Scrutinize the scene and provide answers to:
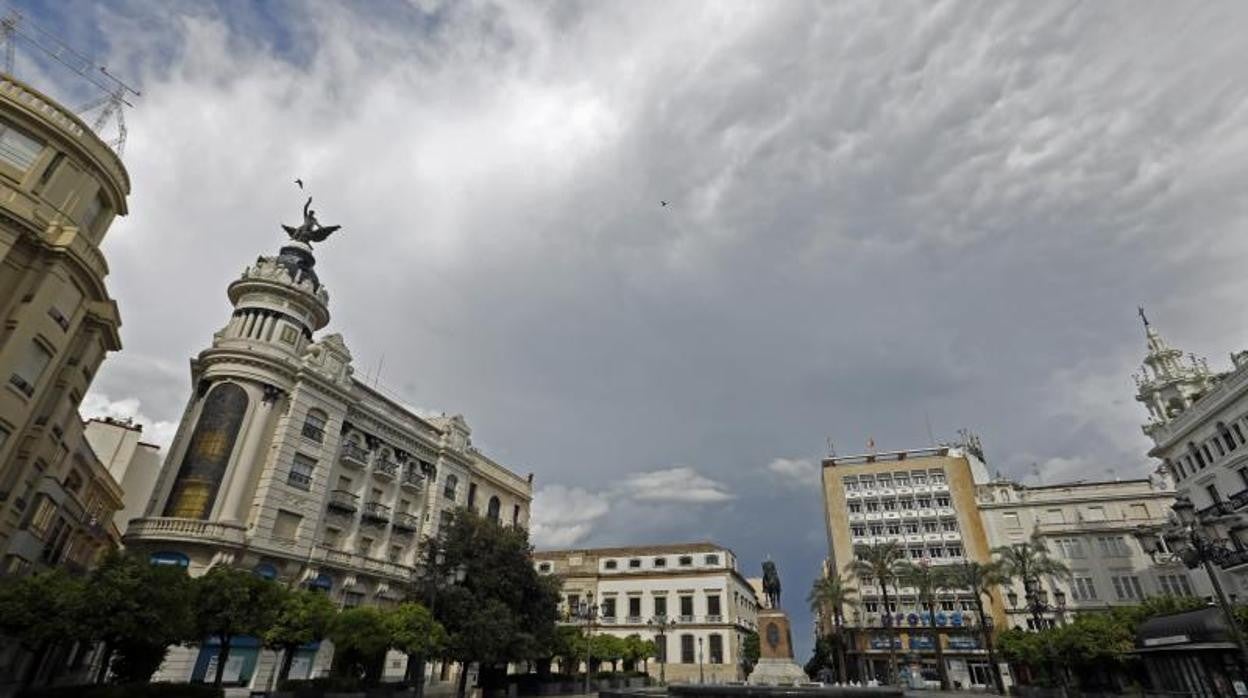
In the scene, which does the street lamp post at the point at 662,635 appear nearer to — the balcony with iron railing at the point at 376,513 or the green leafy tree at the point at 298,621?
the balcony with iron railing at the point at 376,513

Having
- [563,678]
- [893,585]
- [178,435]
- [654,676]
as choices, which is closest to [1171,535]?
[563,678]

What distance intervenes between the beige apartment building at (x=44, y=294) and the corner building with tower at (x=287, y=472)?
20.2 ft

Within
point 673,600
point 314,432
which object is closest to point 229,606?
point 314,432

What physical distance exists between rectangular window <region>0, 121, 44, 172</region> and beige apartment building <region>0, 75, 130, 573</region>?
3 centimetres

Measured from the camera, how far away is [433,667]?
46625 millimetres

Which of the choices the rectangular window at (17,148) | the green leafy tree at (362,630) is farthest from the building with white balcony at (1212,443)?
the rectangular window at (17,148)

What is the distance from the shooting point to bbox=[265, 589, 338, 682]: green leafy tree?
27212mm

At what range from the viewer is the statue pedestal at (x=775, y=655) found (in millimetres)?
37812

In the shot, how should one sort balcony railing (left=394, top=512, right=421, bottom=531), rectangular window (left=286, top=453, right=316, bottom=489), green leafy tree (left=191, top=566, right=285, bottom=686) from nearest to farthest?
green leafy tree (left=191, top=566, right=285, bottom=686)
rectangular window (left=286, top=453, right=316, bottom=489)
balcony railing (left=394, top=512, right=421, bottom=531)

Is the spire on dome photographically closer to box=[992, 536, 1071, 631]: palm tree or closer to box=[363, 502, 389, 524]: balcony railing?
box=[992, 536, 1071, 631]: palm tree

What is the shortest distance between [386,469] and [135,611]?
24.6m

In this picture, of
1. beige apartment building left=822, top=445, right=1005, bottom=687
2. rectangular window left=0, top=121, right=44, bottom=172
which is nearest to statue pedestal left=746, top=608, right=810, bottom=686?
beige apartment building left=822, top=445, right=1005, bottom=687

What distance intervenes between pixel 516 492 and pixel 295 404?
26.5m

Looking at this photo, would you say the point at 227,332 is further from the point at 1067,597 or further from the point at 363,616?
the point at 1067,597
